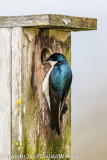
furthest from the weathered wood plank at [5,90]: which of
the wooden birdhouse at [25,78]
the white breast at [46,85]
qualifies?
the white breast at [46,85]

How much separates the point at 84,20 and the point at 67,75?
1.55 ft

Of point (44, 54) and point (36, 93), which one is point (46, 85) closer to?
point (36, 93)

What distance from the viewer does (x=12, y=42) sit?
11.3ft

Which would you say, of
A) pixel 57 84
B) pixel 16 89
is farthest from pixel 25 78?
pixel 57 84

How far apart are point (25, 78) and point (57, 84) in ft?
0.75

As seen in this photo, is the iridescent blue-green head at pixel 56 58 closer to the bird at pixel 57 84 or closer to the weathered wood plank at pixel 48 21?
the bird at pixel 57 84

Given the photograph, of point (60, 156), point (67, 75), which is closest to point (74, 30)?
point (67, 75)

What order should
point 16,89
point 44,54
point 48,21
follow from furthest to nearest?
point 44,54 < point 16,89 < point 48,21

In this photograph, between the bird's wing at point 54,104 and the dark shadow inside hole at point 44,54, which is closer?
the bird's wing at point 54,104

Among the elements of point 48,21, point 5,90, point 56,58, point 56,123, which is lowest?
point 56,123

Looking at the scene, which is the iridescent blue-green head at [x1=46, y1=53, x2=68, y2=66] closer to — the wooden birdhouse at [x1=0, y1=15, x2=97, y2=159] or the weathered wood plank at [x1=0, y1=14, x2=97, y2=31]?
the wooden birdhouse at [x1=0, y1=15, x2=97, y2=159]

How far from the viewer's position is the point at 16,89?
3.43 metres

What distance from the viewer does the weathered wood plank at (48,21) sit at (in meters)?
3.33

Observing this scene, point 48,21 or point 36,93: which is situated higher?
point 48,21
